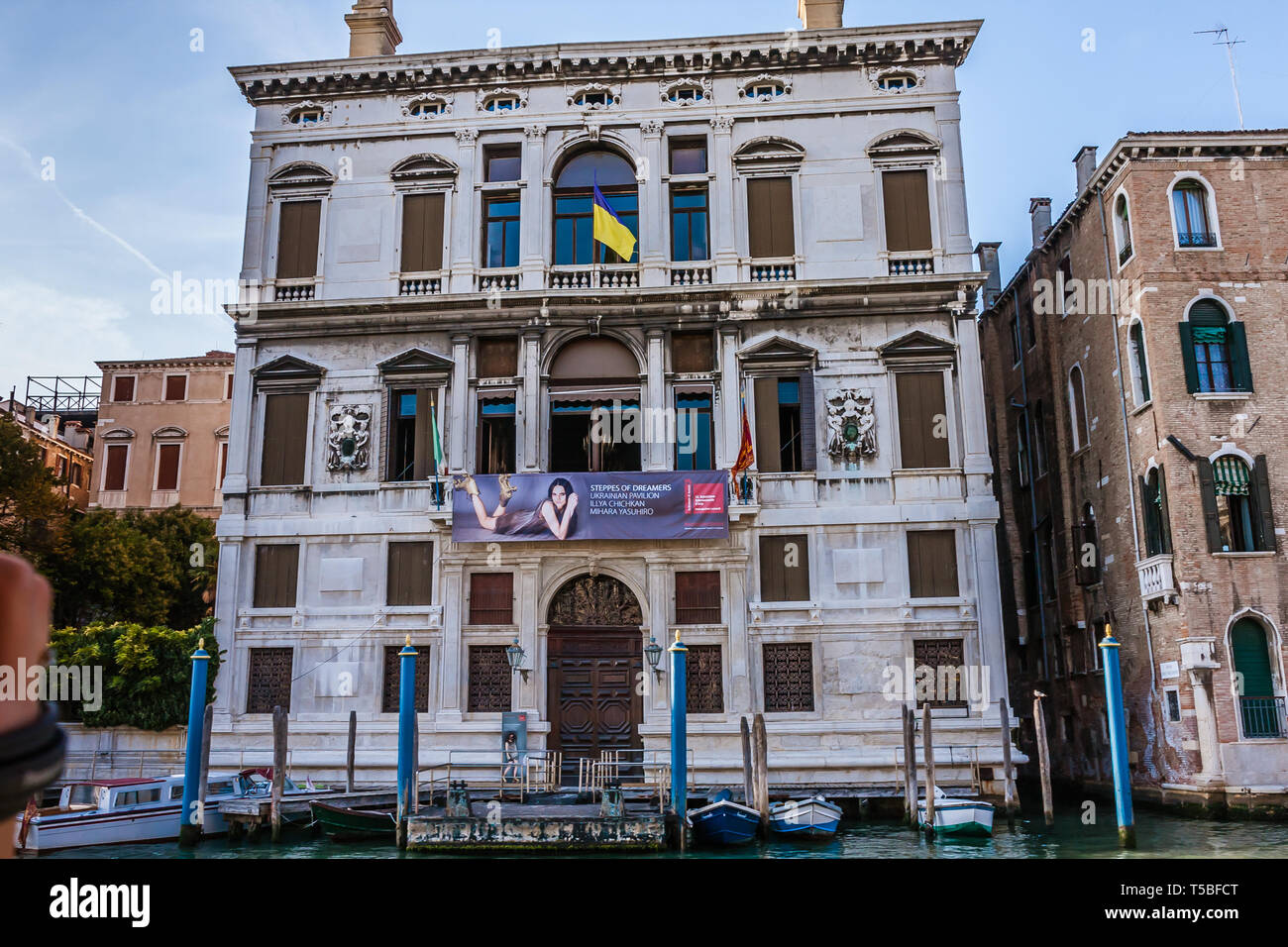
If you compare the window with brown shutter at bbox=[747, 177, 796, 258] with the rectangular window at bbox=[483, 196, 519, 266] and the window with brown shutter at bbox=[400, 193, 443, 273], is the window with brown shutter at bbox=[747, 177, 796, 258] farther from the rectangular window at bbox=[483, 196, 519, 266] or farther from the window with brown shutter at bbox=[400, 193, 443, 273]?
the window with brown shutter at bbox=[400, 193, 443, 273]

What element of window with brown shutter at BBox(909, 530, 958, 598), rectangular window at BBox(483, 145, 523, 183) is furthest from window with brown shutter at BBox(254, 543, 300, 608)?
window with brown shutter at BBox(909, 530, 958, 598)

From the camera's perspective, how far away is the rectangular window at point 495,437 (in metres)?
22.4

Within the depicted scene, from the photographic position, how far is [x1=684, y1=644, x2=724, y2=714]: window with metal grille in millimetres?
21000

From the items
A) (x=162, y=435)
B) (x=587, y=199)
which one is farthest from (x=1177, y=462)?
(x=162, y=435)

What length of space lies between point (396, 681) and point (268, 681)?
8.99 ft

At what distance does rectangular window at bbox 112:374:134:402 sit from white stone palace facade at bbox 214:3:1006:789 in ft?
41.4

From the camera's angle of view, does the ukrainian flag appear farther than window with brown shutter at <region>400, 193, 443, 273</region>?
No

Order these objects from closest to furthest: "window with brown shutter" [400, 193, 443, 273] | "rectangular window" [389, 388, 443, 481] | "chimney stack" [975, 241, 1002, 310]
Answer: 1. "rectangular window" [389, 388, 443, 481]
2. "window with brown shutter" [400, 193, 443, 273]
3. "chimney stack" [975, 241, 1002, 310]

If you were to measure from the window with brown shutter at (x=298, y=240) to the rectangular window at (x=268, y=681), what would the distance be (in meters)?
8.32

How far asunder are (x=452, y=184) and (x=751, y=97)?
696cm

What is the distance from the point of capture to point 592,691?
69.7ft

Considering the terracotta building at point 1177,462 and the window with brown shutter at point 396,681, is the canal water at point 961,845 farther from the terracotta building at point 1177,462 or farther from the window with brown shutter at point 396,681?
the window with brown shutter at point 396,681

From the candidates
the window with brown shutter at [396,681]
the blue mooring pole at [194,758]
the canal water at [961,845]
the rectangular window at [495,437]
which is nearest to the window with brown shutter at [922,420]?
the canal water at [961,845]
